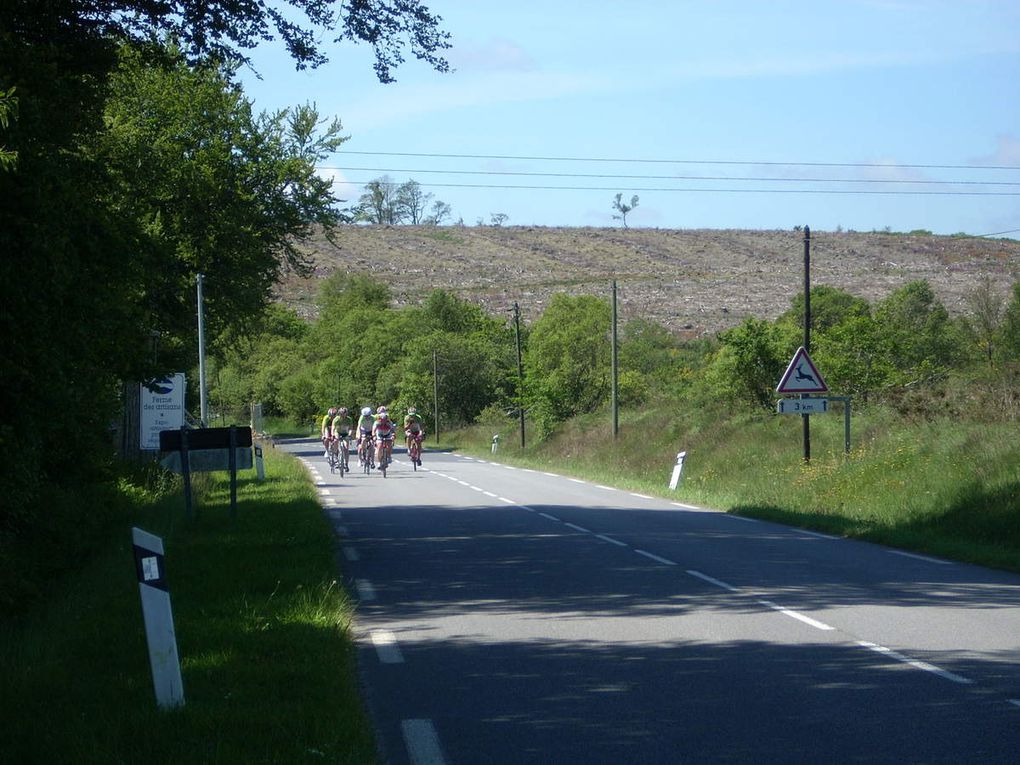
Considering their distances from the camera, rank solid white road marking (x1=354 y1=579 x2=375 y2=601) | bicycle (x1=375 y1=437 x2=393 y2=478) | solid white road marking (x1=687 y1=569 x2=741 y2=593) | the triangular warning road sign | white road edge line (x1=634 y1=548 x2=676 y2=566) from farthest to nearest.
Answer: bicycle (x1=375 y1=437 x2=393 y2=478)
the triangular warning road sign
white road edge line (x1=634 y1=548 x2=676 y2=566)
solid white road marking (x1=687 y1=569 x2=741 y2=593)
solid white road marking (x1=354 y1=579 x2=375 y2=601)

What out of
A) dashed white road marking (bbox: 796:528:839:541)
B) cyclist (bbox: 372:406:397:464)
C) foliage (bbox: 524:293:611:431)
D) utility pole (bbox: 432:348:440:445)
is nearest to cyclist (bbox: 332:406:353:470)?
cyclist (bbox: 372:406:397:464)

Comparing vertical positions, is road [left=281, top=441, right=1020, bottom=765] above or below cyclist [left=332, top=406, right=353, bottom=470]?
below

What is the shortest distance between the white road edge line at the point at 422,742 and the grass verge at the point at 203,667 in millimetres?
222

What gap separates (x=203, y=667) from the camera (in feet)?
24.8

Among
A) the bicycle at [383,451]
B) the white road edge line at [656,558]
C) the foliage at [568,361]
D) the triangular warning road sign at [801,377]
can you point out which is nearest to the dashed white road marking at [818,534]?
the white road edge line at [656,558]

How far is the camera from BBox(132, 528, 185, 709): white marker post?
658cm

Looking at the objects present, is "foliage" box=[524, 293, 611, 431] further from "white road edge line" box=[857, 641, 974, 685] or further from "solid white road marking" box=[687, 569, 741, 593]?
"white road edge line" box=[857, 641, 974, 685]

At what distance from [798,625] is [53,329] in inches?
265

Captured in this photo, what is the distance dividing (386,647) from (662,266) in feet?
321

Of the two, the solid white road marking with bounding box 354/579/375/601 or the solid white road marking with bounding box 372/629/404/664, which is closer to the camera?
the solid white road marking with bounding box 372/629/404/664

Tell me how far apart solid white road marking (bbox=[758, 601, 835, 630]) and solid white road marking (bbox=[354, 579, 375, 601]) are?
367 centimetres

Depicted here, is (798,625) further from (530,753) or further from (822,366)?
(822,366)

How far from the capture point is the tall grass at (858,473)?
1734 centimetres

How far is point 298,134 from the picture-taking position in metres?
32.3
